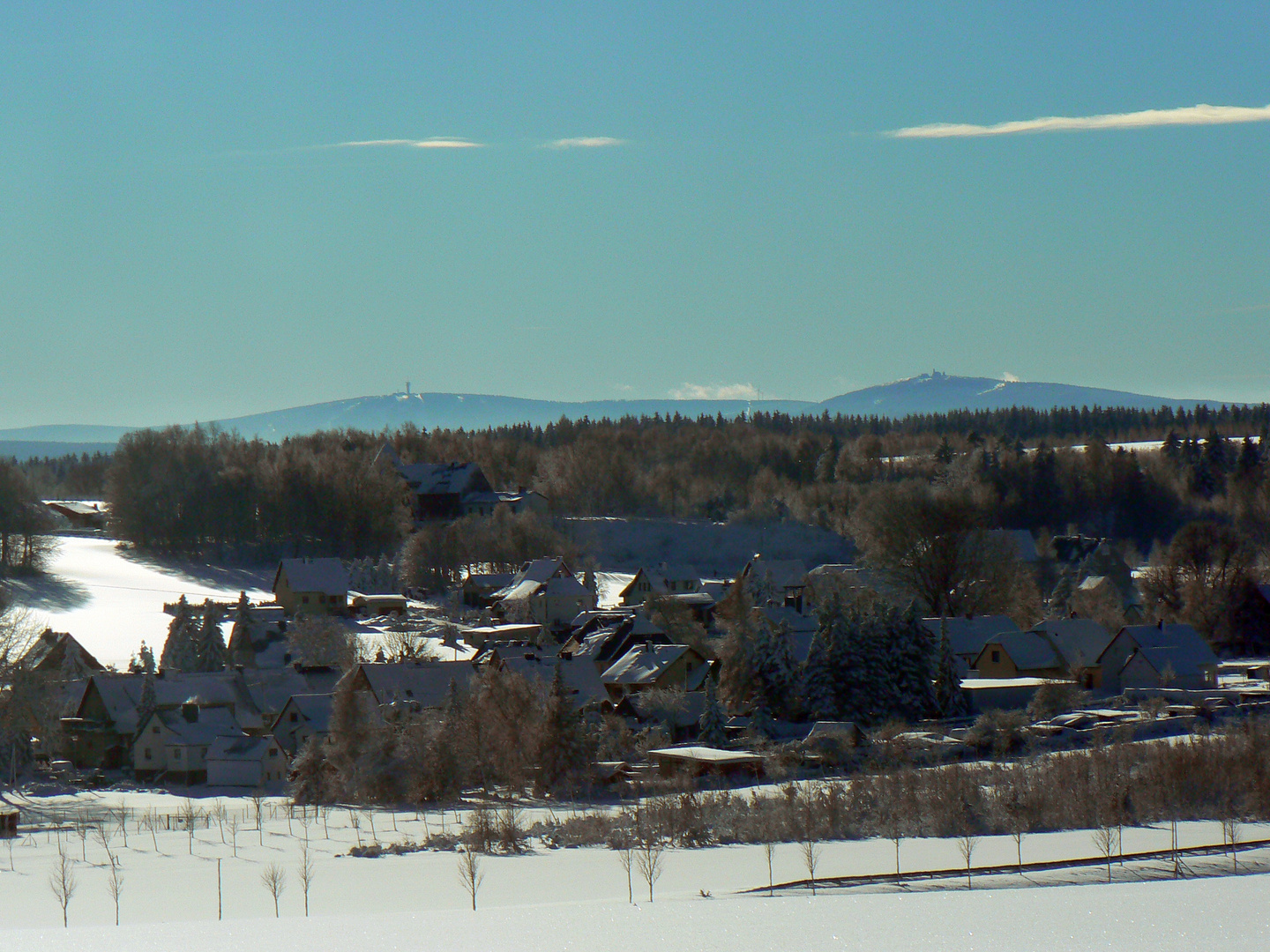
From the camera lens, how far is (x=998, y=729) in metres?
48.6

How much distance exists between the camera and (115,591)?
8869 centimetres

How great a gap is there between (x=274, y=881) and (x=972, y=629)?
4638cm

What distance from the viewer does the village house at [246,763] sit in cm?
4856

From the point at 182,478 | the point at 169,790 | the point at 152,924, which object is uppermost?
the point at 182,478

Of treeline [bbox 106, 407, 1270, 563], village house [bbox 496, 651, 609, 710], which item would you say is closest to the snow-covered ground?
treeline [bbox 106, 407, 1270, 563]

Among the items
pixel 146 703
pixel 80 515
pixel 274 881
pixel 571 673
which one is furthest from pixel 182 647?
pixel 80 515

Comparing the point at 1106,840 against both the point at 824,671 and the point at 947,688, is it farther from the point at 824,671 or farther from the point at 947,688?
the point at 947,688

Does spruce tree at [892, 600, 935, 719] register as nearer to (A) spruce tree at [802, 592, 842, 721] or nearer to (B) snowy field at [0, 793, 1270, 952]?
(A) spruce tree at [802, 592, 842, 721]

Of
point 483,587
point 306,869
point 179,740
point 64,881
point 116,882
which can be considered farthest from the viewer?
point 483,587

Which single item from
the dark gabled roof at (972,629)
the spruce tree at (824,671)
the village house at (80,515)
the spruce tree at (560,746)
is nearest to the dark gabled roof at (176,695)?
the spruce tree at (560,746)

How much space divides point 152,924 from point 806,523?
110m

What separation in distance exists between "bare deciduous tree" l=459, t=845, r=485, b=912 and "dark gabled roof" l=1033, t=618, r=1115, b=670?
125ft

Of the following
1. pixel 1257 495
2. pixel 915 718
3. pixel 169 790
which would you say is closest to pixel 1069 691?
pixel 915 718

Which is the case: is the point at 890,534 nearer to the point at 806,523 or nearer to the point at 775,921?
the point at 806,523
